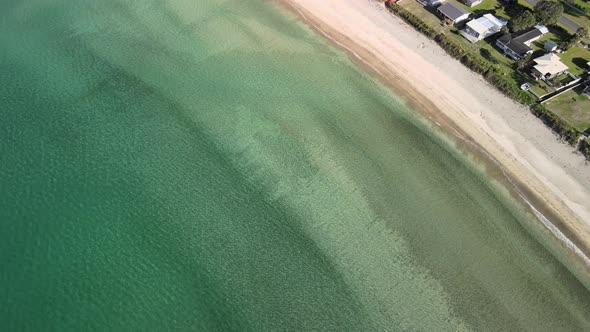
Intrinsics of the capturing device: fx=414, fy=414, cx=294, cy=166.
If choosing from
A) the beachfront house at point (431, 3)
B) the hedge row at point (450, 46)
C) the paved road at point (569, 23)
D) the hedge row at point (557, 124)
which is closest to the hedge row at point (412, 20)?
the hedge row at point (450, 46)

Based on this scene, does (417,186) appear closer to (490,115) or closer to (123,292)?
(490,115)

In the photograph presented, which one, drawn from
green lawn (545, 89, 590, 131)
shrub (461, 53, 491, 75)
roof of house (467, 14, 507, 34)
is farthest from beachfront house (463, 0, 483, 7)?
green lawn (545, 89, 590, 131)

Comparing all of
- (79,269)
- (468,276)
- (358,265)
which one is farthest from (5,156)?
(468,276)

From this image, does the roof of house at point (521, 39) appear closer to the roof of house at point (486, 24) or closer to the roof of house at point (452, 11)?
the roof of house at point (486, 24)

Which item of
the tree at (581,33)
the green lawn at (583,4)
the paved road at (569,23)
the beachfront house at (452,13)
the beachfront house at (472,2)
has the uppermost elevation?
the green lawn at (583,4)

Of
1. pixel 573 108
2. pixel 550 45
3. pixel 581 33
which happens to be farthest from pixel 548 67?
pixel 581 33

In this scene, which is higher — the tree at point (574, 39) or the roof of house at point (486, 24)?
→ the tree at point (574, 39)

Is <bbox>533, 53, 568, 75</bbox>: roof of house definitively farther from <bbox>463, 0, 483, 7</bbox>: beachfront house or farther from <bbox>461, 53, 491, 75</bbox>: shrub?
<bbox>463, 0, 483, 7</bbox>: beachfront house
